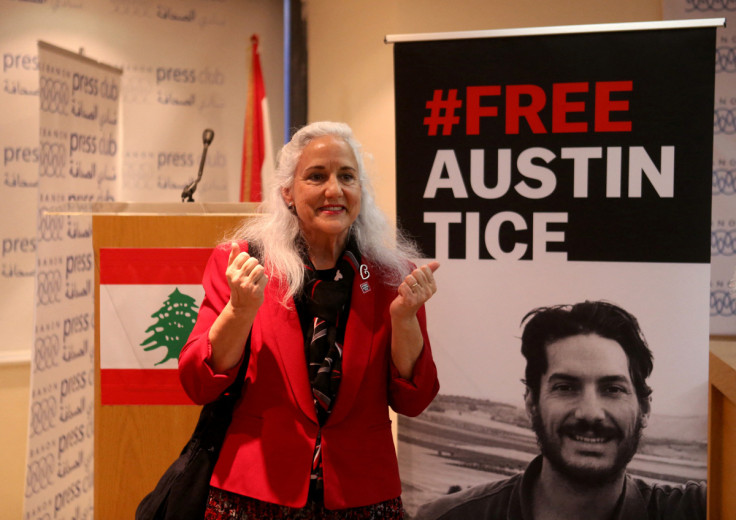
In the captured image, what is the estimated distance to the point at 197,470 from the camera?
158 centimetres

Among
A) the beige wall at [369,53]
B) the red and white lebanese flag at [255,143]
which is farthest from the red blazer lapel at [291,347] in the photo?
the red and white lebanese flag at [255,143]

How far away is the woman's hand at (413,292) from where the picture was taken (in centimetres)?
153

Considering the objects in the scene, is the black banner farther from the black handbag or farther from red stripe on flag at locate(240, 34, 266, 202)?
red stripe on flag at locate(240, 34, 266, 202)

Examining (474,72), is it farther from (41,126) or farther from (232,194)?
(232,194)

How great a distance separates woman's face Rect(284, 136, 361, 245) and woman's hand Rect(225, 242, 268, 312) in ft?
0.73

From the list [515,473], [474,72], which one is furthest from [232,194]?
[515,473]

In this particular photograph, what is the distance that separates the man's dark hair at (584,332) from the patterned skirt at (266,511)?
2.77 feet

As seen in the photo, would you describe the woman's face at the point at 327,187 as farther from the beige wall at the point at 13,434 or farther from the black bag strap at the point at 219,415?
the beige wall at the point at 13,434

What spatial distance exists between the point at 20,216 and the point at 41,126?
799 mm

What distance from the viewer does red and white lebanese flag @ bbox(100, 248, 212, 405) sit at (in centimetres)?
218

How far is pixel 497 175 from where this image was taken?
2.20 m

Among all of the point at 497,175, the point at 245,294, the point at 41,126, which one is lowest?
the point at 245,294

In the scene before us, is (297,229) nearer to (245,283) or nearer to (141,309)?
(245,283)

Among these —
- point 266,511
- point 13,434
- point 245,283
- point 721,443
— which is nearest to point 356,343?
point 245,283
